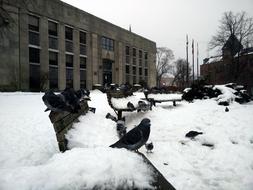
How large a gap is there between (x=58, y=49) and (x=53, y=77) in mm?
3520

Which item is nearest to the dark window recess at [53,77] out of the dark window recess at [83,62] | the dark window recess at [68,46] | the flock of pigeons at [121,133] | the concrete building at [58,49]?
the concrete building at [58,49]

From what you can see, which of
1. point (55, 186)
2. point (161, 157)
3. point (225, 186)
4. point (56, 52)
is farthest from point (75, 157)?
point (56, 52)

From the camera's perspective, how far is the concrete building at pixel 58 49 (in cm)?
2288

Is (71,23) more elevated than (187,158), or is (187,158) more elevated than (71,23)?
(71,23)

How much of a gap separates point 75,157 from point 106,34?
115 feet

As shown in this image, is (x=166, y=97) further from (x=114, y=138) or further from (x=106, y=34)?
(x=106, y=34)

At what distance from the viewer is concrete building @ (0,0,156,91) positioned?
22.9 m

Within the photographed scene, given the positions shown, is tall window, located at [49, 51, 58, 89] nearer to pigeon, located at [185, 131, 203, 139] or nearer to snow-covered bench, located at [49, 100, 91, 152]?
pigeon, located at [185, 131, 203, 139]

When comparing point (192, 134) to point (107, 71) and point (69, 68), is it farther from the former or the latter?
point (107, 71)

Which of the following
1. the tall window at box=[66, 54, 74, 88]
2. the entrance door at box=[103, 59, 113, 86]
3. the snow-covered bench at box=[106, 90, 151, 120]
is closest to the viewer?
the snow-covered bench at box=[106, 90, 151, 120]

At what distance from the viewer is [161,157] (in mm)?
4887

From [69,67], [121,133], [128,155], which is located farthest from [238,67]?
[128,155]

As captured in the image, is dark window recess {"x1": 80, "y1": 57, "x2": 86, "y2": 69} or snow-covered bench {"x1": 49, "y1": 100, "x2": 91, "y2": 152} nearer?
snow-covered bench {"x1": 49, "y1": 100, "x2": 91, "y2": 152}

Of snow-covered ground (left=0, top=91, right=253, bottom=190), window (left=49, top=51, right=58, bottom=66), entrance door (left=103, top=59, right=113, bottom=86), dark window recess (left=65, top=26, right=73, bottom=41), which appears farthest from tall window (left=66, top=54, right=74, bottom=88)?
snow-covered ground (left=0, top=91, right=253, bottom=190)
